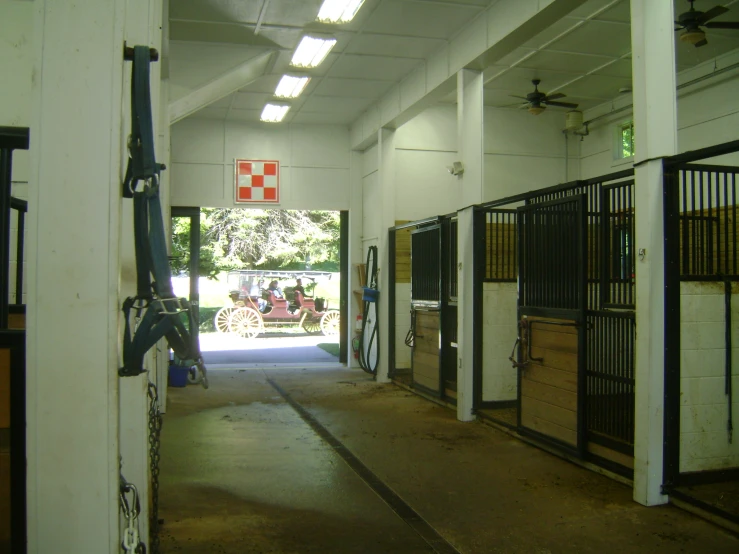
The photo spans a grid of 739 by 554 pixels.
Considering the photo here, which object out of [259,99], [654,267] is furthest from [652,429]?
[259,99]

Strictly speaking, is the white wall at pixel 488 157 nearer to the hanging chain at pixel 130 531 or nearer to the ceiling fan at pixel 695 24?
the ceiling fan at pixel 695 24

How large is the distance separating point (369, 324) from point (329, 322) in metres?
5.57

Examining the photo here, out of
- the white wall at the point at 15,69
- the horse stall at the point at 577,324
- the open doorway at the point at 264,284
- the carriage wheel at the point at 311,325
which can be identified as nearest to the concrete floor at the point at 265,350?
the open doorway at the point at 264,284

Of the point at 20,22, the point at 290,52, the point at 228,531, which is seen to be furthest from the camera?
the point at 290,52

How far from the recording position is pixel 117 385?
60.7 inches

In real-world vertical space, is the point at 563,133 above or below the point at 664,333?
above

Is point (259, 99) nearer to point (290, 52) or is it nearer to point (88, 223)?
point (290, 52)

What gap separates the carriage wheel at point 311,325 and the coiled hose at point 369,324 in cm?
520

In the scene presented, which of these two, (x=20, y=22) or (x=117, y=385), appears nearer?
(x=117, y=385)

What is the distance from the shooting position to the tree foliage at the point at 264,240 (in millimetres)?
18672

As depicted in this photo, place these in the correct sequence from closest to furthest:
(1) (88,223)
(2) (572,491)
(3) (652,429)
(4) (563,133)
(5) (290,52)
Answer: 1. (1) (88,223)
2. (3) (652,429)
3. (2) (572,491)
4. (5) (290,52)
5. (4) (563,133)

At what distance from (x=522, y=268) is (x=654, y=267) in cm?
152

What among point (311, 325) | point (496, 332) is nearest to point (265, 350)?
point (311, 325)

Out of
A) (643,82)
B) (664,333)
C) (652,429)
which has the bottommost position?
(652,429)
